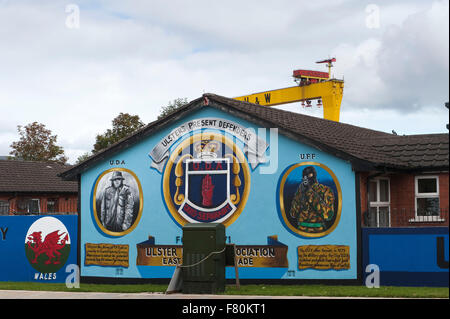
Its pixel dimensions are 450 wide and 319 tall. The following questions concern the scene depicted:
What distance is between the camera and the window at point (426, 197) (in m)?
19.5

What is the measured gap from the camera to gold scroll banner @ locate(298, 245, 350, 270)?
17.8 metres

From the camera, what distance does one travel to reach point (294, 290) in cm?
1698

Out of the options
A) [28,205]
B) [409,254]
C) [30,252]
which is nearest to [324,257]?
[409,254]

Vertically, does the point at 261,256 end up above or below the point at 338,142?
below

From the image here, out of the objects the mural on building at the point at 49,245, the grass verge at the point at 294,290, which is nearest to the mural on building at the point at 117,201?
the mural on building at the point at 49,245

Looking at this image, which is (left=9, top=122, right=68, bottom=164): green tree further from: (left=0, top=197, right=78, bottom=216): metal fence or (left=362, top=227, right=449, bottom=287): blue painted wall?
(left=362, top=227, right=449, bottom=287): blue painted wall

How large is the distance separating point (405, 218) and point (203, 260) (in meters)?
6.08

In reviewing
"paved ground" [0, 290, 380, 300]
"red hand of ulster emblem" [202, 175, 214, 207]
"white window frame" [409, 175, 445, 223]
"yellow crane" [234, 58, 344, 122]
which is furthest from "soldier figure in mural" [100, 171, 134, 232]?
"yellow crane" [234, 58, 344, 122]

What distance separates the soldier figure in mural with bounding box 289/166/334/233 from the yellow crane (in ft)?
67.8

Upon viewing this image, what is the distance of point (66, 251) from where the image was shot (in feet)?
69.6

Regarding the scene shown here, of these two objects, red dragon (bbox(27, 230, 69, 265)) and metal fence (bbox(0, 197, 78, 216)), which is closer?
red dragon (bbox(27, 230, 69, 265))

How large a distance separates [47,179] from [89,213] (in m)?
18.0

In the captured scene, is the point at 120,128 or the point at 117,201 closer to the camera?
the point at 117,201

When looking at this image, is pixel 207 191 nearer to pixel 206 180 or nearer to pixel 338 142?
pixel 206 180
